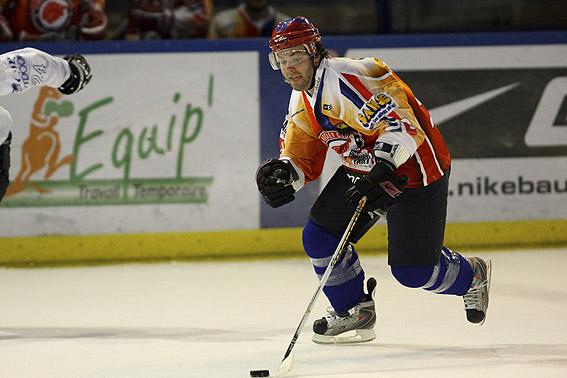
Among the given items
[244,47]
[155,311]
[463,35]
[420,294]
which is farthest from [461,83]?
[155,311]

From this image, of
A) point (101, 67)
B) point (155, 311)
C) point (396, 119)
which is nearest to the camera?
A: point (396, 119)

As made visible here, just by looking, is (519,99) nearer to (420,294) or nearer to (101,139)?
(420,294)

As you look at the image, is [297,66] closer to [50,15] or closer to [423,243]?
[423,243]

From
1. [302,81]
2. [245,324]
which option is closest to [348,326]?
[245,324]

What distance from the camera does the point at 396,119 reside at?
3.96 metres

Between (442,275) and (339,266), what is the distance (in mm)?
384

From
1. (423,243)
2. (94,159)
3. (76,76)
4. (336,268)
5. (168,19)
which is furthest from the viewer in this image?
(168,19)

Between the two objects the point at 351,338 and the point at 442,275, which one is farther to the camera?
the point at 351,338

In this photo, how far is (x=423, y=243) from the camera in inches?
159

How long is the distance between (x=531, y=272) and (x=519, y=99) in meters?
1.29

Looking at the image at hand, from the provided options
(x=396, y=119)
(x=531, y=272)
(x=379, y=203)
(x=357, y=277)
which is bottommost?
(x=531, y=272)

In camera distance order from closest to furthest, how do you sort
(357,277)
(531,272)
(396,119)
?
(396,119) < (357,277) < (531,272)

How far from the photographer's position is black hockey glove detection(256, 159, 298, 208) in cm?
418

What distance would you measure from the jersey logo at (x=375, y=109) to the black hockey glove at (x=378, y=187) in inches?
5.7
